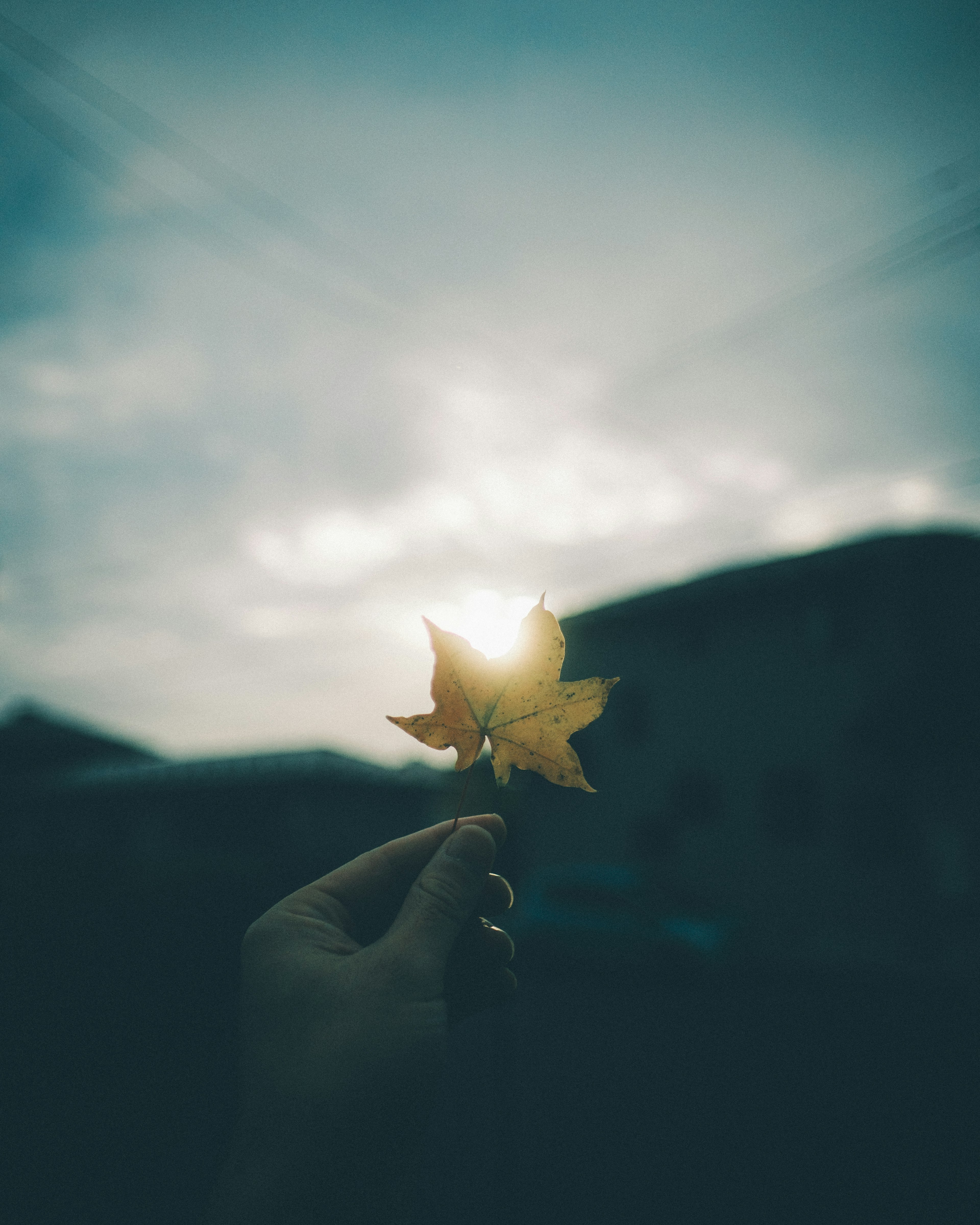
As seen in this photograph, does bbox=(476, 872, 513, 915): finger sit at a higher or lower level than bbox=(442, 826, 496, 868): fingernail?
lower

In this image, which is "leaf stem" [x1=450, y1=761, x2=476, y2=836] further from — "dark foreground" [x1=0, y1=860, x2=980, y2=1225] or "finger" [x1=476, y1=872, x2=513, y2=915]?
"dark foreground" [x1=0, y1=860, x2=980, y2=1225]

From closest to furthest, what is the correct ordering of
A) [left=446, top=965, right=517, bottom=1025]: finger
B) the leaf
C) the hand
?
the hand, the leaf, [left=446, top=965, right=517, bottom=1025]: finger

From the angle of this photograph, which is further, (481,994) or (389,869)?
(481,994)

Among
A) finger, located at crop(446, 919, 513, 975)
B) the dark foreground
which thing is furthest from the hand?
the dark foreground

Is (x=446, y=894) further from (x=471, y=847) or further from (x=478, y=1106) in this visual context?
(x=478, y=1106)

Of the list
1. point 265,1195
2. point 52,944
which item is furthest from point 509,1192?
point 265,1195

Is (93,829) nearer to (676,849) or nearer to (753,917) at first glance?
(676,849)

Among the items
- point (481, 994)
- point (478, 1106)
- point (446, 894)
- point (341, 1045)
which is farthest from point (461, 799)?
point (478, 1106)
